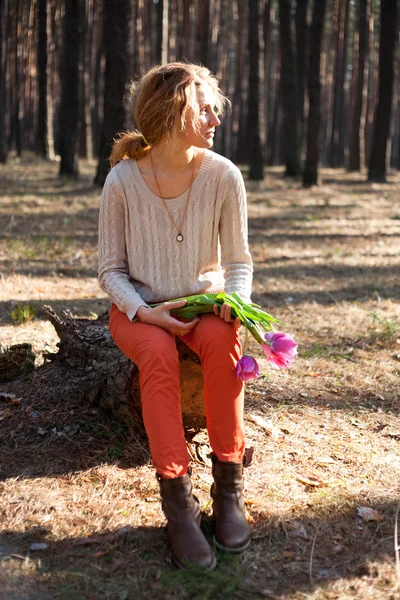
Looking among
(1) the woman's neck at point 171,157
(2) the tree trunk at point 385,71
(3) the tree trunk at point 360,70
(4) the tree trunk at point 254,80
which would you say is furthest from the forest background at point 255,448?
(3) the tree trunk at point 360,70

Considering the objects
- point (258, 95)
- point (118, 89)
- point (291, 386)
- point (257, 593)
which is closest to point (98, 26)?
point (258, 95)

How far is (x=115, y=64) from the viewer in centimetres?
1103

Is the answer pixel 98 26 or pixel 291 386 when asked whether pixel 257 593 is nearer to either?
pixel 291 386

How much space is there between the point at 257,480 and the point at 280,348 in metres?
0.71

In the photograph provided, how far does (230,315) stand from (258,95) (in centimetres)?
1327

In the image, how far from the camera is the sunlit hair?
109 inches

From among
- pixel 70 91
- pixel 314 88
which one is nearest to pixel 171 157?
pixel 70 91

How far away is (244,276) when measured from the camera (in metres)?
2.99

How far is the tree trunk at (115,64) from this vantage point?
34.9ft

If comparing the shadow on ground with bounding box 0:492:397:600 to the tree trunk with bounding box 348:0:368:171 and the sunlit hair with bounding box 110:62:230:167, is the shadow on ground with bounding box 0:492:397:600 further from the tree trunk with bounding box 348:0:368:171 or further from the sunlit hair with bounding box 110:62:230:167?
the tree trunk with bounding box 348:0:368:171

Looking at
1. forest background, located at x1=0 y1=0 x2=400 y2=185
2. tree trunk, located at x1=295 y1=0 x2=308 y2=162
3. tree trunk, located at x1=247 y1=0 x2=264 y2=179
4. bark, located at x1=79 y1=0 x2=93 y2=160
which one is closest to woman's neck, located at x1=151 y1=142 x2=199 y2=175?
forest background, located at x1=0 y1=0 x2=400 y2=185

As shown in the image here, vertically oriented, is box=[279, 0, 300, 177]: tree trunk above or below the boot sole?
above

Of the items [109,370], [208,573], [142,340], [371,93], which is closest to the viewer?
[208,573]

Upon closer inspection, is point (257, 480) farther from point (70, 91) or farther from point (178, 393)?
point (70, 91)
